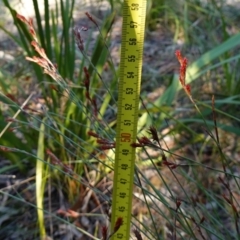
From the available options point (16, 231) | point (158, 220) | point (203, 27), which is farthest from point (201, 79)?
point (16, 231)

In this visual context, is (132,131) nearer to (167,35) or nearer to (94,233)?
(94,233)

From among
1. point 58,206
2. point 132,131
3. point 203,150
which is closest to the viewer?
point 132,131

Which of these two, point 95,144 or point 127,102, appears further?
point 95,144

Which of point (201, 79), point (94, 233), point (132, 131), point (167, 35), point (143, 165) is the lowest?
point (94, 233)

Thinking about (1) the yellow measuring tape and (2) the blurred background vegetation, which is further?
(2) the blurred background vegetation

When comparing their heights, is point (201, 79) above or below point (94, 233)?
above

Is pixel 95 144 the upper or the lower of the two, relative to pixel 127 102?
lower

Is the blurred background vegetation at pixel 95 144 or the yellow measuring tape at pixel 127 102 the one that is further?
the blurred background vegetation at pixel 95 144

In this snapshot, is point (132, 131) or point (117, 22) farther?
point (117, 22)
